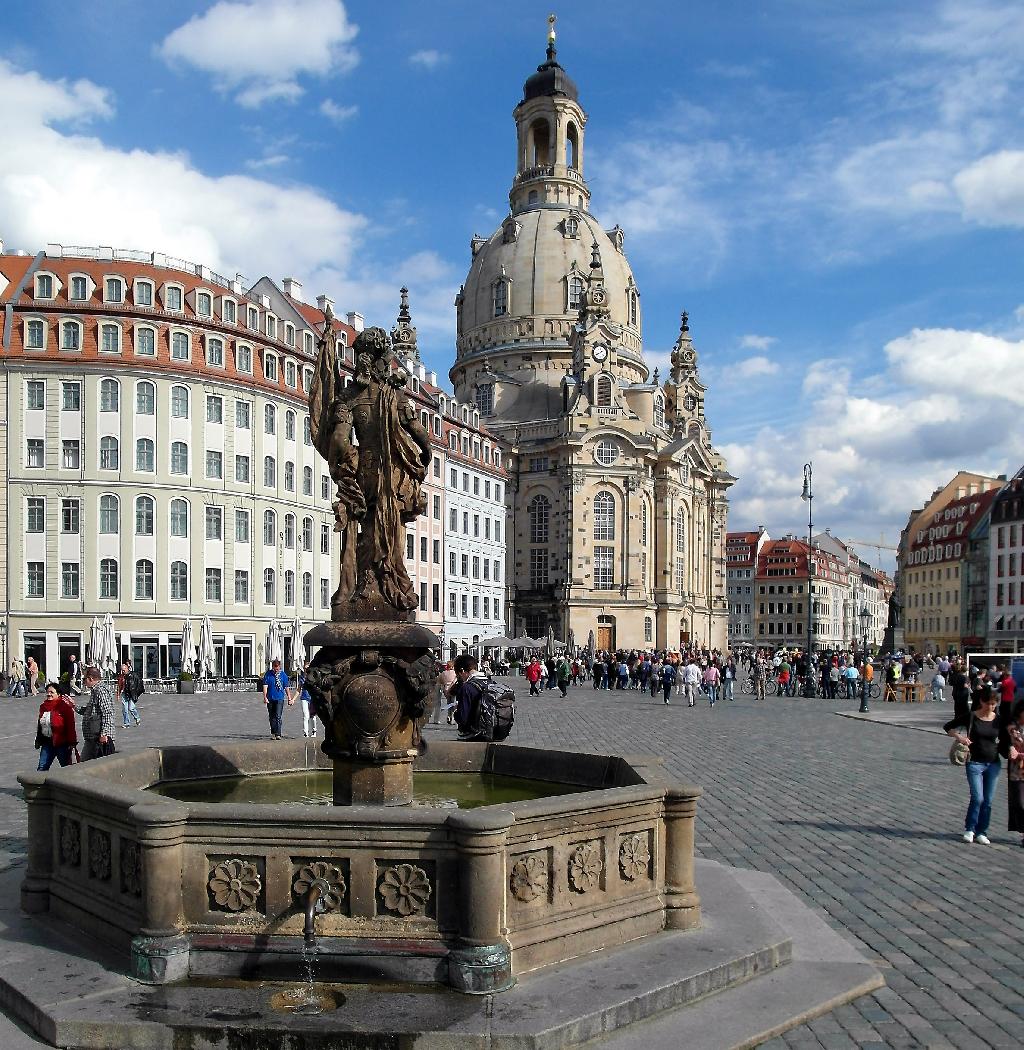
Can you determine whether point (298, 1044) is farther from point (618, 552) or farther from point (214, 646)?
point (618, 552)

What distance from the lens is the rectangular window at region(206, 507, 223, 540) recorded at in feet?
166

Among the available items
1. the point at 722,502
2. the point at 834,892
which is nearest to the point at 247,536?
the point at 834,892

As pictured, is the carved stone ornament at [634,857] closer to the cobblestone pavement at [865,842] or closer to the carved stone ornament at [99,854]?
the cobblestone pavement at [865,842]

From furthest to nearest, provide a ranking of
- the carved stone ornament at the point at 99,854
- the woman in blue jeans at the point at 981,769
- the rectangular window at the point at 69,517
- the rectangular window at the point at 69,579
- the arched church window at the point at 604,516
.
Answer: the arched church window at the point at 604,516 < the rectangular window at the point at 69,517 < the rectangular window at the point at 69,579 < the woman in blue jeans at the point at 981,769 < the carved stone ornament at the point at 99,854

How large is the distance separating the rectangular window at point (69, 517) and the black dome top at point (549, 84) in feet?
272

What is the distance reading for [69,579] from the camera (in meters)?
48.0

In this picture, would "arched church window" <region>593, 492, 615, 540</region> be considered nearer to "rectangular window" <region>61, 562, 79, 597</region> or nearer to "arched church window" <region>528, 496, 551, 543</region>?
"arched church window" <region>528, 496, 551, 543</region>

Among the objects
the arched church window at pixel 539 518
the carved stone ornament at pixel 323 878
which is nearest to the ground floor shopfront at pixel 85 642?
the carved stone ornament at pixel 323 878

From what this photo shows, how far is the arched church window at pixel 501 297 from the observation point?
4173 inches

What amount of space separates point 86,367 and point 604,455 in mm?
55373

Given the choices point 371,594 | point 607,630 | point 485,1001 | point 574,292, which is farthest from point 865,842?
point 574,292

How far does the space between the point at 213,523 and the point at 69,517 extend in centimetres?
610

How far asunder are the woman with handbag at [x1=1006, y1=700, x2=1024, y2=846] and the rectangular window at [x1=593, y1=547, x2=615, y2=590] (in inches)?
3272

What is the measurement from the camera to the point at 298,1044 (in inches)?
241
